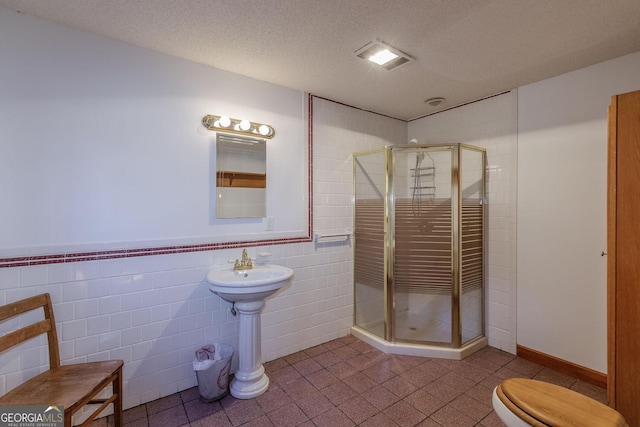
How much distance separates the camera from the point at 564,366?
2.37 m

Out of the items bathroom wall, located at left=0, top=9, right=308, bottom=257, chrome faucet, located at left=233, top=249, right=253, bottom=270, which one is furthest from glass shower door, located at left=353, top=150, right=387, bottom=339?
chrome faucet, located at left=233, top=249, right=253, bottom=270

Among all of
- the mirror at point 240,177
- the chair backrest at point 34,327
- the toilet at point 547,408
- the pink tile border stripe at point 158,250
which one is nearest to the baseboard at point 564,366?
the toilet at point 547,408

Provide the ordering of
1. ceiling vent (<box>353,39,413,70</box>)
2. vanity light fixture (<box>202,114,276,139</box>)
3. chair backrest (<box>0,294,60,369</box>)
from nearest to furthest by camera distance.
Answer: chair backrest (<box>0,294,60,369</box>) → ceiling vent (<box>353,39,413,70</box>) → vanity light fixture (<box>202,114,276,139</box>)

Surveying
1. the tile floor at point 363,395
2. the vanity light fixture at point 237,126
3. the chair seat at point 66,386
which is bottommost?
the tile floor at point 363,395

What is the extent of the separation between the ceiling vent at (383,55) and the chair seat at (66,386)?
97.1 inches

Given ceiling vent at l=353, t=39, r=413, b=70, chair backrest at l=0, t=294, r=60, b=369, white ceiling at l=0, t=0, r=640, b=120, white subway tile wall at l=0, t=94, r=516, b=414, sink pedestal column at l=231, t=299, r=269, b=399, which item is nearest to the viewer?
chair backrest at l=0, t=294, r=60, b=369

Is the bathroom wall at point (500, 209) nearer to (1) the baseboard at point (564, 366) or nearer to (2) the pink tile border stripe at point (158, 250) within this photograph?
(1) the baseboard at point (564, 366)

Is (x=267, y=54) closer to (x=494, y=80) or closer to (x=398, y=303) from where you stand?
(x=494, y=80)

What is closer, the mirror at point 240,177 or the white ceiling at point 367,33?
the white ceiling at point 367,33

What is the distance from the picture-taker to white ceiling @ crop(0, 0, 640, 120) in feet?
5.22

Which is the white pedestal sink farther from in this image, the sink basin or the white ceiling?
the white ceiling

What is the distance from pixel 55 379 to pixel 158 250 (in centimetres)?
84

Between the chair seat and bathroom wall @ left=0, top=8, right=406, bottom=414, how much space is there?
28cm

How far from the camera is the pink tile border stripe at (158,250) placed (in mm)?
1678
